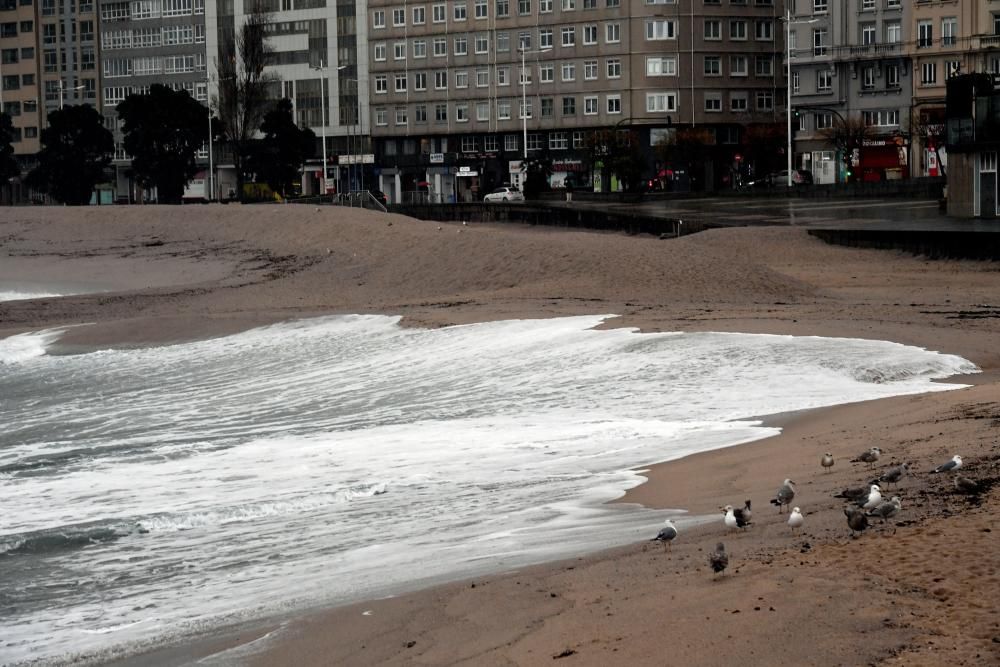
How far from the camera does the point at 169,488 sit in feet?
58.5

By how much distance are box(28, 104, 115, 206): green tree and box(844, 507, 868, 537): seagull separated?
107 metres

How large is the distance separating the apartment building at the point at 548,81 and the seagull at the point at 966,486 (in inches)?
3801

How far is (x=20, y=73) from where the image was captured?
150375mm

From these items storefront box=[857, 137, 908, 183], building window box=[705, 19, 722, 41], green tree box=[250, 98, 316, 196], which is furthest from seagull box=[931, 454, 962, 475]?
building window box=[705, 19, 722, 41]

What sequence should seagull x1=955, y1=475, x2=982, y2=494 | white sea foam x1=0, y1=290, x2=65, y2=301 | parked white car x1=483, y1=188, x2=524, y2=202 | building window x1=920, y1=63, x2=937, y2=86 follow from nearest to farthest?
seagull x1=955, y1=475, x2=982, y2=494, white sea foam x1=0, y1=290, x2=65, y2=301, parked white car x1=483, y1=188, x2=524, y2=202, building window x1=920, y1=63, x2=937, y2=86

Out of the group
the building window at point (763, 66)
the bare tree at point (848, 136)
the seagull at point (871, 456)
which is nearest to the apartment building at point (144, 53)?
the building window at point (763, 66)

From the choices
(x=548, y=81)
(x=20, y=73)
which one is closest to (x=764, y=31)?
(x=548, y=81)

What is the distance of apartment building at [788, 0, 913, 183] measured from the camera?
102938mm

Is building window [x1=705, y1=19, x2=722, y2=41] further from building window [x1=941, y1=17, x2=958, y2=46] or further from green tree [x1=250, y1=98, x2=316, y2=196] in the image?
green tree [x1=250, y1=98, x2=316, y2=196]

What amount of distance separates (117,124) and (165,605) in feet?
446

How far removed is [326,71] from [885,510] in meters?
119

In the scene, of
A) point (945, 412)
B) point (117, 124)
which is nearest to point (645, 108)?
point (117, 124)

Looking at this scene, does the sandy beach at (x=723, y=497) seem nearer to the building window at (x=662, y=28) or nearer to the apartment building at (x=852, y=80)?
the apartment building at (x=852, y=80)

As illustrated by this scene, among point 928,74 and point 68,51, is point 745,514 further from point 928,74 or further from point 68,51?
point 68,51
